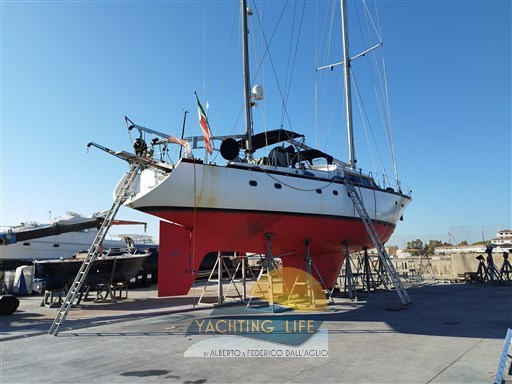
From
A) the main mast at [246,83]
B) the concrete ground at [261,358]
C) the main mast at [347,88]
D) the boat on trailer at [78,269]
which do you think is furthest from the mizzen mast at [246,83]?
the boat on trailer at [78,269]

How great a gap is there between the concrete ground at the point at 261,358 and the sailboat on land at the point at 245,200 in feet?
6.92

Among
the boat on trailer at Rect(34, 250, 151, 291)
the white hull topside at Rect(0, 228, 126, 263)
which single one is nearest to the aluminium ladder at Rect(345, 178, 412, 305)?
the boat on trailer at Rect(34, 250, 151, 291)

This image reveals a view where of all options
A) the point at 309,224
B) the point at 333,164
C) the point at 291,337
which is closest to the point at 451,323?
the point at 291,337

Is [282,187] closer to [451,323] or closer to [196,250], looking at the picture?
[196,250]

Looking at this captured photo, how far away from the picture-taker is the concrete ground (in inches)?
189

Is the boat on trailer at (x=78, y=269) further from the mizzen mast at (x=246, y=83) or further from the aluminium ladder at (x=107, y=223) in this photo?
the mizzen mast at (x=246, y=83)

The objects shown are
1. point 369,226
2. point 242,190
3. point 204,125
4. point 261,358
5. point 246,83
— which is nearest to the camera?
point 261,358

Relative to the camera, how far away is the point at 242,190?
10492mm

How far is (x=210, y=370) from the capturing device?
5105 millimetres

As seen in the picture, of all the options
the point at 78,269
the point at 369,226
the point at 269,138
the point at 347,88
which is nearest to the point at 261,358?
the point at 269,138

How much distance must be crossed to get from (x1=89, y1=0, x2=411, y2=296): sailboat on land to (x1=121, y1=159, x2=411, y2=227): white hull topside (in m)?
0.03

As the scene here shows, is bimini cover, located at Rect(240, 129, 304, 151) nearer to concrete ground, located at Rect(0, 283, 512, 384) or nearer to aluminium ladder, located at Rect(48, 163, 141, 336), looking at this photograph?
aluminium ladder, located at Rect(48, 163, 141, 336)

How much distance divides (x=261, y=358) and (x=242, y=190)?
5.47 meters

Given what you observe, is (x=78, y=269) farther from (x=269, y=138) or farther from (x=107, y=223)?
(x=269, y=138)
